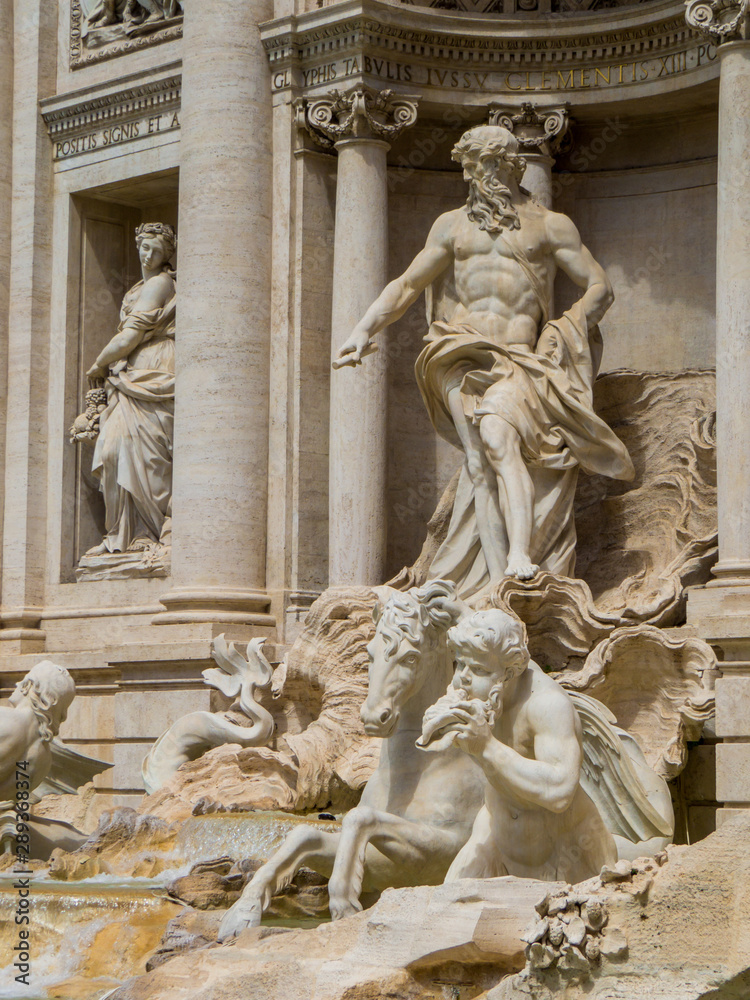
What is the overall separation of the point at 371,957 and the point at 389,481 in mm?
7724

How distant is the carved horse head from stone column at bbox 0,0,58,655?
7459mm

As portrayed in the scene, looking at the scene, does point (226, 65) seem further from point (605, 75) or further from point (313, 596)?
point (313, 596)

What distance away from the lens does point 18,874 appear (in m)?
9.26

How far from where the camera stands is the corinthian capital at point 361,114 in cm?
1268

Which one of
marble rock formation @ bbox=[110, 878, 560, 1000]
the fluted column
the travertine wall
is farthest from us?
the fluted column

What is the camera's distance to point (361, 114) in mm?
12648

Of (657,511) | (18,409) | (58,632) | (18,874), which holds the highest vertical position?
(18,409)

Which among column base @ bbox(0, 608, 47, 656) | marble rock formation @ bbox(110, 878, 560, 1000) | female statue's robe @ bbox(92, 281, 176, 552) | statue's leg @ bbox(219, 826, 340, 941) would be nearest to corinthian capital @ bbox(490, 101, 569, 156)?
female statue's robe @ bbox(92, 281, 176, 552)

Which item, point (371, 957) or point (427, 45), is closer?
point (371, 957)

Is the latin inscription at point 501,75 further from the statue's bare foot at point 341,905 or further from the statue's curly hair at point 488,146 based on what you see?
the statue's bare foot at point 341,905

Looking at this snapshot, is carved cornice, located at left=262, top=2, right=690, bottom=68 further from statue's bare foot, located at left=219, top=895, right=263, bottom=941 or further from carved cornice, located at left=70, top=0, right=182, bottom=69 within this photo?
statue's bare foot, located at left=219, top=895, right=263, bottom=941

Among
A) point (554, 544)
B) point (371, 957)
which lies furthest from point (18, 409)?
point (371, 957)

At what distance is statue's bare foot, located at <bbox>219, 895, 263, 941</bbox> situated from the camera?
699 centimetres

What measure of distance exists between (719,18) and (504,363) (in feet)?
8.57
